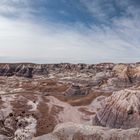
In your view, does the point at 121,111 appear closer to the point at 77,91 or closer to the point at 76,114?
the point at 76,114

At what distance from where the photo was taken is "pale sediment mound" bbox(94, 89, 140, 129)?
6694 centimetres

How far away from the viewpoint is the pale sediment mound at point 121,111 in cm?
6694

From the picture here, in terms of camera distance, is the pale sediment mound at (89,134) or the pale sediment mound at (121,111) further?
the pale sediment mound at (121,111)

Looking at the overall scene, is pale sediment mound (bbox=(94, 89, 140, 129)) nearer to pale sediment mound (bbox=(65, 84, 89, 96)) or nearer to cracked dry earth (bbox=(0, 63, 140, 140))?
cracked dry earth (bbox=(0, 63, 140, 140))

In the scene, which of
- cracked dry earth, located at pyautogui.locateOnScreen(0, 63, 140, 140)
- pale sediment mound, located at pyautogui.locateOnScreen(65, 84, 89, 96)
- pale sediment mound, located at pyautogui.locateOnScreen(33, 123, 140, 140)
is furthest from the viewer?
pale sediment mound, located at pyautogui.locateOnScreen(65, 84, 89, 96)

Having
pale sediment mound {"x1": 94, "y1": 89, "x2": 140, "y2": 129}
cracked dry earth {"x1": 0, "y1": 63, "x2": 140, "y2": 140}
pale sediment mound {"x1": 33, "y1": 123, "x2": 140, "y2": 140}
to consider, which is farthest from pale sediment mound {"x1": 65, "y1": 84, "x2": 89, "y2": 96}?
pale sediment mound {"x1": 33, "y1": 123, "x2": 140, "y2": 140}

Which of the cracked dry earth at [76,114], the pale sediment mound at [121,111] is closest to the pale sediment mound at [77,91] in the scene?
the cracked dry earth at [76,114]

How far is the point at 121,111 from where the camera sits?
2758 inches

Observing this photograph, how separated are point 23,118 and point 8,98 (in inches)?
2052

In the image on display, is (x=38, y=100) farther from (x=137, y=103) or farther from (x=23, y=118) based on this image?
(x=137, y=103)

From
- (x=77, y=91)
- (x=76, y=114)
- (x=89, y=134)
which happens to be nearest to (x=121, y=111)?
(x=89, y=134)

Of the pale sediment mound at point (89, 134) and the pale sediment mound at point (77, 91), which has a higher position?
the pale sediment mound at point (89, 134)

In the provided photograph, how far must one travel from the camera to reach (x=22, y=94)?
14612cm

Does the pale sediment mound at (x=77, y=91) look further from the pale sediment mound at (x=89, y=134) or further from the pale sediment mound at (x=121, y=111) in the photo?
the pale sediment mound at (x=89, y=134)
